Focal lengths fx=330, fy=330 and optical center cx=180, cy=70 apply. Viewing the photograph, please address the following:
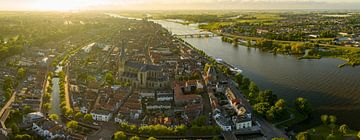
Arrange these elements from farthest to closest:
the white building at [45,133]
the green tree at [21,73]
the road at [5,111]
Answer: the green tree at [21,73]
the road at [5,111]
the white building at [45,133]

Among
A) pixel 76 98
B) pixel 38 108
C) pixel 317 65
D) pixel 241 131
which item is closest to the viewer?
pixel 241 131

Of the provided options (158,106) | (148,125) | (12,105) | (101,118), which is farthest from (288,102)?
(12,105)

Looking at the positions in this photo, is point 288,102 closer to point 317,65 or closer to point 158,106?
point 158,106

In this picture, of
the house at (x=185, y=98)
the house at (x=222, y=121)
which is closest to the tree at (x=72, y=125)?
the house at (x=185, y=98)

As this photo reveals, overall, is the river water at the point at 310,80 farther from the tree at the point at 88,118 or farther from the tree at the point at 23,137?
the tree at the point at 23,137

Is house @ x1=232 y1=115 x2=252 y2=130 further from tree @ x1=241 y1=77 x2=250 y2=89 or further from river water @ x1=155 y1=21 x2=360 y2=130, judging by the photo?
tree @ x1=241 y1=77 x2=250 y2=89

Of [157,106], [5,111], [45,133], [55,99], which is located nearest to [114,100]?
[157,106]
